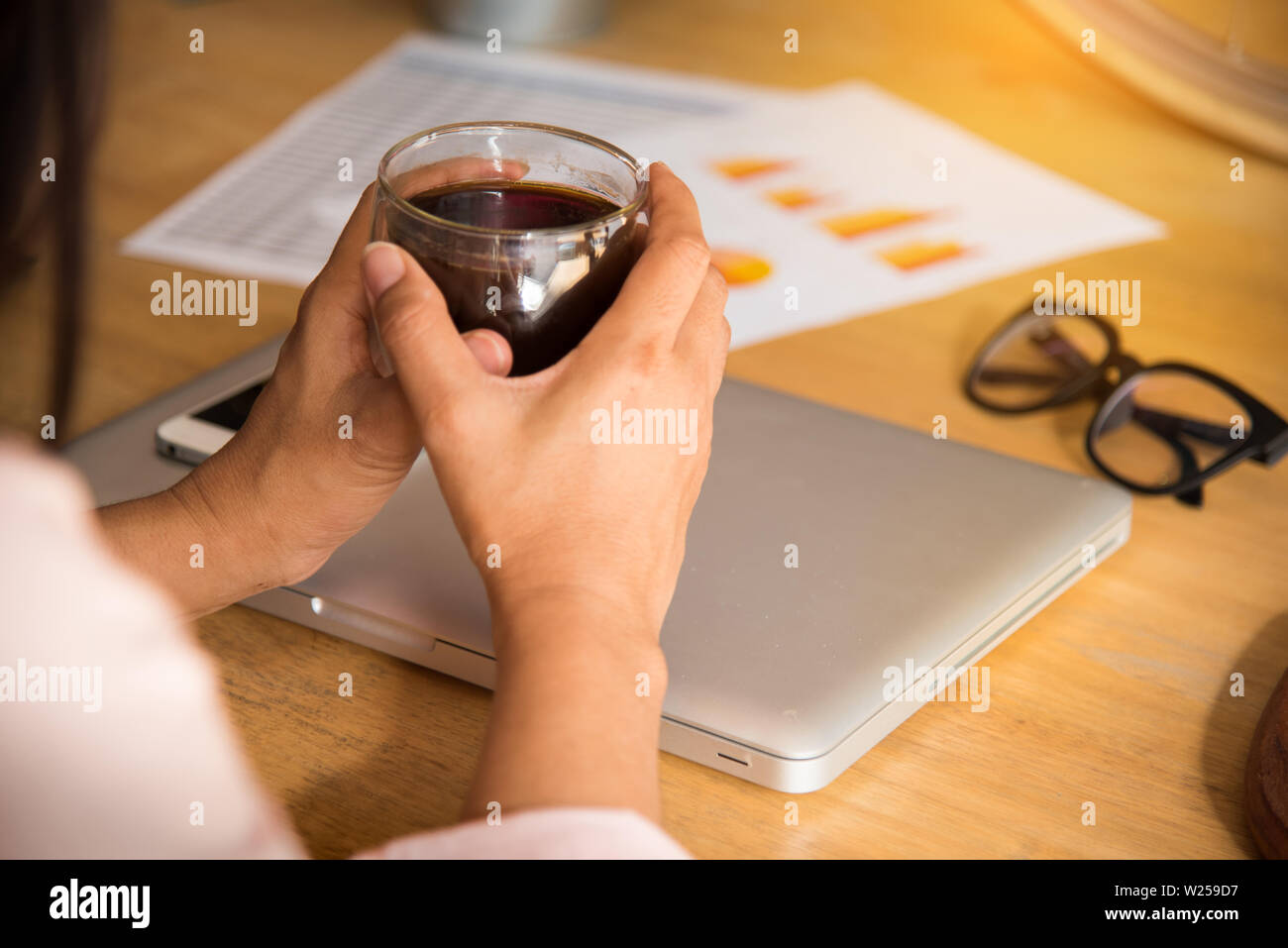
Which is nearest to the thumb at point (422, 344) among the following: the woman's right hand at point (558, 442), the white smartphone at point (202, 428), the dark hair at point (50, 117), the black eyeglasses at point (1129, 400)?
the woman's right hand at point (558, 442)

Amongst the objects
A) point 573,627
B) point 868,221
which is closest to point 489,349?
point 573,627

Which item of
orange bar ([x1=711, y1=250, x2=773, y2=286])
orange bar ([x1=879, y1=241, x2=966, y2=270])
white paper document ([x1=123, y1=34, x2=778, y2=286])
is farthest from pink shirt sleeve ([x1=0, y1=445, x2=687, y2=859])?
orange bar ([x1=879, y1=241, x2=966, y2=270])

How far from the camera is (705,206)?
109 centimetres

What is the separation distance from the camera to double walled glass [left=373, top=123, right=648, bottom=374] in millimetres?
470

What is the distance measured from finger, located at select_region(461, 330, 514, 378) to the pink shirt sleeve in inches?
6.4

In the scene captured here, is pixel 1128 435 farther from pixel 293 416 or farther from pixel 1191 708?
pixel 293 416

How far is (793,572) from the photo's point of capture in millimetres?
613

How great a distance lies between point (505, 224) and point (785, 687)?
0.22 m

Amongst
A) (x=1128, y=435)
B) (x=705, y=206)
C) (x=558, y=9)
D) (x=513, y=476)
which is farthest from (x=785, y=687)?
(x=558, y=9)

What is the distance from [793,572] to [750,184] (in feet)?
1.94

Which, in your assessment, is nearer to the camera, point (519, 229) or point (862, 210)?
point (519, 229)

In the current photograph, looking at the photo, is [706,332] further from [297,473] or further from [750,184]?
[750,184]

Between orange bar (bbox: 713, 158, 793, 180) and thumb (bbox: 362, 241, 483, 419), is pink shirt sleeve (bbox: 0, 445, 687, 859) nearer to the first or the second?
thumb (bbox: 362, 241, 483, 419)

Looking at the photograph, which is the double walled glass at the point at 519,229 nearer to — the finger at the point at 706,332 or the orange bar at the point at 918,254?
the finger at the point at 706,332
